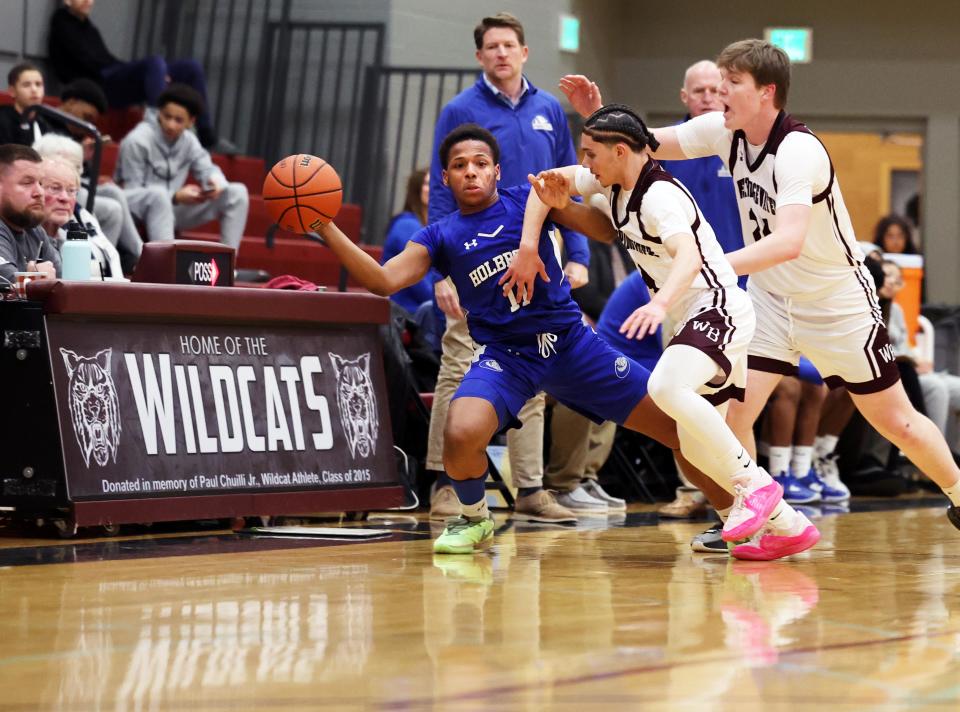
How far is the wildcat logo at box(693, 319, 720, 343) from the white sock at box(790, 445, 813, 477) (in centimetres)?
391

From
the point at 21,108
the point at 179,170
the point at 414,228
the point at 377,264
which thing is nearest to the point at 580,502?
the point at 414,228

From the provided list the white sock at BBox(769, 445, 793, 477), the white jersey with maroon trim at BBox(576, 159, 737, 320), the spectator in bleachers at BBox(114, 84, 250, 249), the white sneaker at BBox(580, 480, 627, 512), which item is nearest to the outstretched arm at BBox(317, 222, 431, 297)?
the white jersey with maroon trim at BBox(576, 159, 737, 320)

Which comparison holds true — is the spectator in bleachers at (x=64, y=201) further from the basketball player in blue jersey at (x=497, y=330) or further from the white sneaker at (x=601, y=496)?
the white sneaker at (x=601, y=496)

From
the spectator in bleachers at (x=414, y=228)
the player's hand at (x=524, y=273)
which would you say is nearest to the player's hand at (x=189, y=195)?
the spectator in bleachers at (x=414, y=228)

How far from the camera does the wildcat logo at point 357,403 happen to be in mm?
6504

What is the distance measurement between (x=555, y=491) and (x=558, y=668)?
15.2 feet

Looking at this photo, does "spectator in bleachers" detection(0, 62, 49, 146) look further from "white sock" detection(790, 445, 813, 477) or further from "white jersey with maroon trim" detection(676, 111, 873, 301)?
"white sock" detection(790, 445, 813, 477)

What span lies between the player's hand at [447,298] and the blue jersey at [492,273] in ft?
3.38

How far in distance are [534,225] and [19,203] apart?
2.26 metres

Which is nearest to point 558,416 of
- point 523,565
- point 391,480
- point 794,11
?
point 391,480

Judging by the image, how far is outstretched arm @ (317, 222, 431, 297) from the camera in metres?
5.19

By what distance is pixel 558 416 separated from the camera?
25.6 feet

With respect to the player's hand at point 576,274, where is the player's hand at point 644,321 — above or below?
below

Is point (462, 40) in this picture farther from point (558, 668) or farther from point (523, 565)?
point (558, 668)
